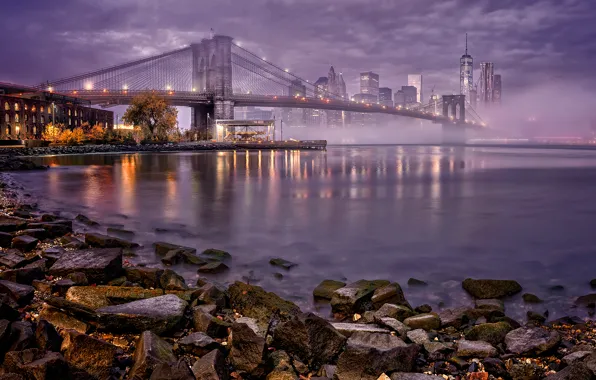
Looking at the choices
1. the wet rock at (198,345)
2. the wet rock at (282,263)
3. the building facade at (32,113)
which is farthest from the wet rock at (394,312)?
the building facade at (32,113)

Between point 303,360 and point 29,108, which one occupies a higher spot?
point 29,108

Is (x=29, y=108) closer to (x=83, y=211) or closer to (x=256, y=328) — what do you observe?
(x=83, y=211)

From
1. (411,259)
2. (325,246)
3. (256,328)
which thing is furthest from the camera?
(325,246)

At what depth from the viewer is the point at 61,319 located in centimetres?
603

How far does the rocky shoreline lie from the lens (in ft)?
16.2

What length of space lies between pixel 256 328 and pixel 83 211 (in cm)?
1571

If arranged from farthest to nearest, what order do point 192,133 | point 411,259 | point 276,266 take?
point 192,133 → point 411,259 → point 276,266

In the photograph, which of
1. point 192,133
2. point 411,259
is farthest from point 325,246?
point 192,133

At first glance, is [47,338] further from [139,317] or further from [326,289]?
[326,289]

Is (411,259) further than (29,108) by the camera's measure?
No

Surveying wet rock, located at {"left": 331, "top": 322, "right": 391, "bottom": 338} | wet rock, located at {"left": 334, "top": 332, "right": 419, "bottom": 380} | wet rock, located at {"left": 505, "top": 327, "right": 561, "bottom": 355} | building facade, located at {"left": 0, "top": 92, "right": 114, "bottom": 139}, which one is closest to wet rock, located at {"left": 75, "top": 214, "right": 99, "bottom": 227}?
wet rock, located at {"left": 331, "top": 322, "right": 391, "bottom": 338}

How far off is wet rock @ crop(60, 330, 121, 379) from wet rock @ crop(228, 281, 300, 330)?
224 cm

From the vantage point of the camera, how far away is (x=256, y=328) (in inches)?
249

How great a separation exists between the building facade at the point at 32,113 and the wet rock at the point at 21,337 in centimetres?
8721
